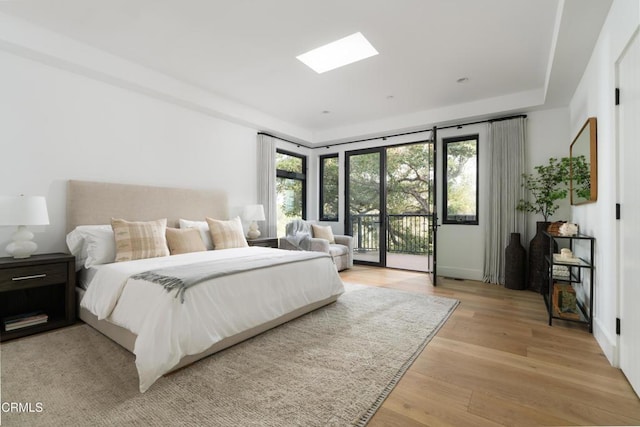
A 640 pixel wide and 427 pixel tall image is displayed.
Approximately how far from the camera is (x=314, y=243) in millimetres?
5008

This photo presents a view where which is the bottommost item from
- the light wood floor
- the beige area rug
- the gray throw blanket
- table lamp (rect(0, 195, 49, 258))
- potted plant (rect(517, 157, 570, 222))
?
the light wood floor

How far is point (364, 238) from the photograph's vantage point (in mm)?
6184

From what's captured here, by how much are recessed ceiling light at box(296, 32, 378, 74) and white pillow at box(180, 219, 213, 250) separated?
243 cm

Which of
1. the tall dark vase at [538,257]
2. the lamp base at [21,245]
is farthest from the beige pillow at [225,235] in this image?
the tall dark vase at [538,257]

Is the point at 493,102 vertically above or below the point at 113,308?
above

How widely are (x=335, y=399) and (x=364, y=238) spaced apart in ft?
15.2

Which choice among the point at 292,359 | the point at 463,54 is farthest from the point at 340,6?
the point at 292,359

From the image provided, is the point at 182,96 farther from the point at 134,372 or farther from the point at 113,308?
the point at 134,372

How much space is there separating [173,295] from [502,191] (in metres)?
4.53

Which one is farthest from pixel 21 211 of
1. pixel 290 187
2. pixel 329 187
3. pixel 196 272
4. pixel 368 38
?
pixel 329 187

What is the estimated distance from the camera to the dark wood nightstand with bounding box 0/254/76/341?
2.40 metres

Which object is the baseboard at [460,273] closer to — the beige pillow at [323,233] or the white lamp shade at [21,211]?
the beige pillow at [323,233]

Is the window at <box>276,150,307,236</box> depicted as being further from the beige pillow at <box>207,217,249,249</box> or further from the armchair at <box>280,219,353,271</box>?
the beige pillow at <box>207,217,249,249</box>

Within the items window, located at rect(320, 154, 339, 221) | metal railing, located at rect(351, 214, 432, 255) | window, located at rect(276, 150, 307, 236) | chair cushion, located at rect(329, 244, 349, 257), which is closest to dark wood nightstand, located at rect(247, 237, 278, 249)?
window, located at rect(276, 150, 307, 236)
